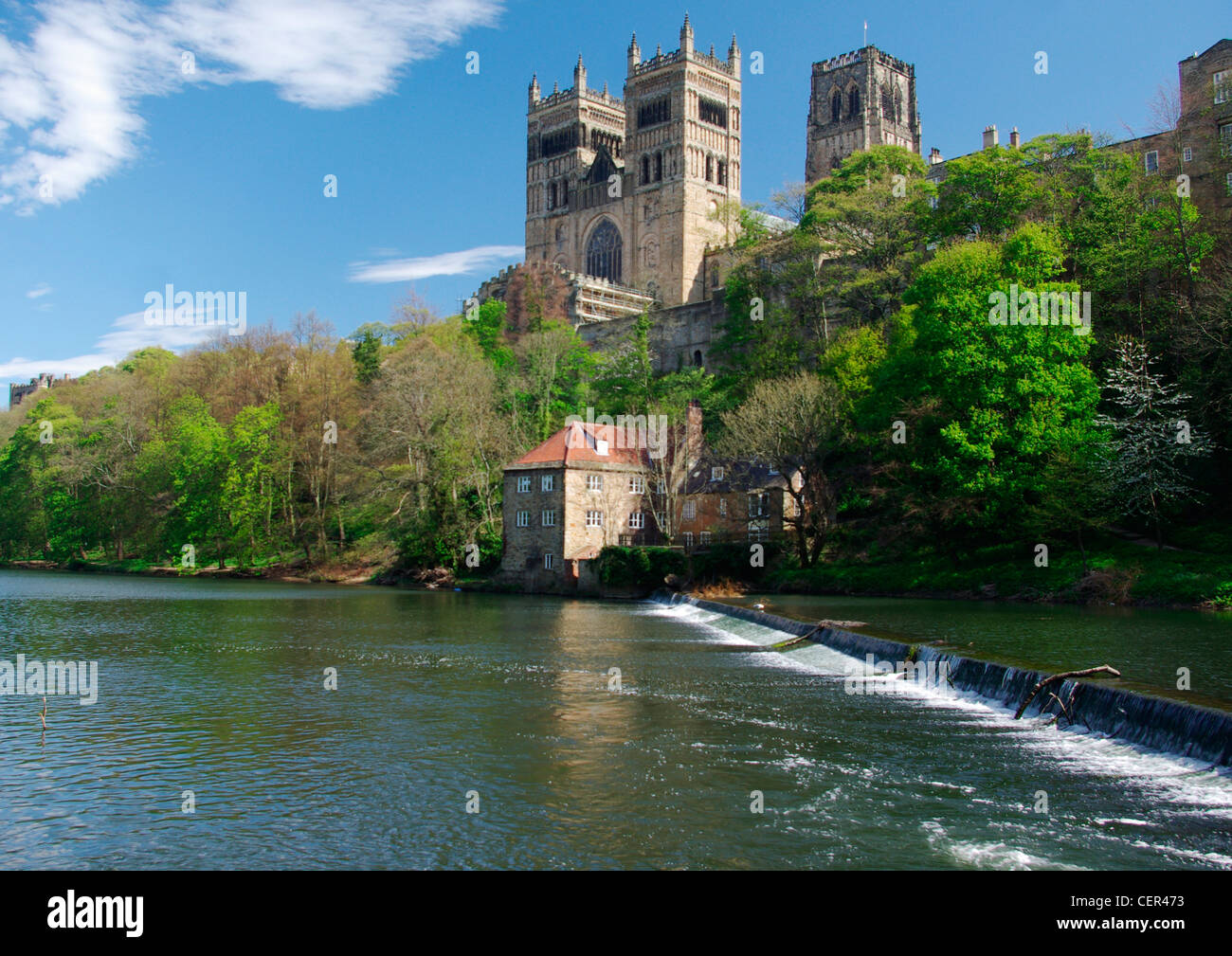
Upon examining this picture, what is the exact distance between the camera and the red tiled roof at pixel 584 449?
54906 mm

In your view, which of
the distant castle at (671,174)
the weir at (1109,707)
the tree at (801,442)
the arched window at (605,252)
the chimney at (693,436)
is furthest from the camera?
the arched window at (605,252)

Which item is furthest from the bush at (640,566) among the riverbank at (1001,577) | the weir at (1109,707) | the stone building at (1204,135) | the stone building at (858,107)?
the stone building at (858,107)

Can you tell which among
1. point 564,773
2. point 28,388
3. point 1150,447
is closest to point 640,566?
point 1150,447

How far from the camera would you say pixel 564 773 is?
1438 cm

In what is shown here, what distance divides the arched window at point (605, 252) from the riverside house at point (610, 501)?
6041 centimetres

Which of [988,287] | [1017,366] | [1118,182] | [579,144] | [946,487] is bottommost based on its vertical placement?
[946,487]

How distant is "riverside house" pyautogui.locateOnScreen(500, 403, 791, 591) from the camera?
5294cm

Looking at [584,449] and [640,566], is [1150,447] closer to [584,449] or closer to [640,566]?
[640,566]

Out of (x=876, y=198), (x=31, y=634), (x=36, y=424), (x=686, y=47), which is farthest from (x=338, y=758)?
(x=686, y=47)

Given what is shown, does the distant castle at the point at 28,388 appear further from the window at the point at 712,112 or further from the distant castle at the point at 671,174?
the window at the point at 712,112

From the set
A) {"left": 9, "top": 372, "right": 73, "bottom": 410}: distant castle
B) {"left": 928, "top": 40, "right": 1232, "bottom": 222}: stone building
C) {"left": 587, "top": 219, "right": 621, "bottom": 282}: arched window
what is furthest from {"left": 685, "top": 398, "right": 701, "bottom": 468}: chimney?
{"left": 9, "top": 372, "right": 73, "bottom": 410}: distant castle

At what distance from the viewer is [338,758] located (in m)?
15.2

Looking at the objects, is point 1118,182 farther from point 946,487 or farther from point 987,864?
point 987,864

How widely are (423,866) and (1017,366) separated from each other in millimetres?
37027
